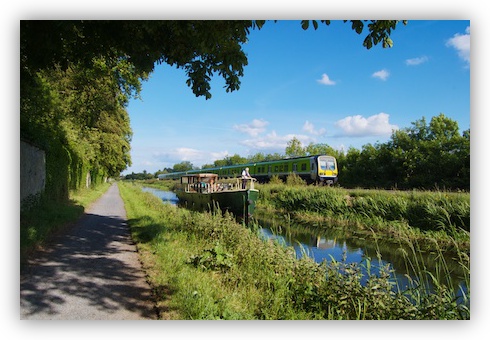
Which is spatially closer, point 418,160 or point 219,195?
point 418,160

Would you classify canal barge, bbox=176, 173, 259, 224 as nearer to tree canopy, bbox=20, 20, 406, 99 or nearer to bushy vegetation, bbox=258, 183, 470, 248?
bushy vegetation, bbox=258, 183, 470, 248

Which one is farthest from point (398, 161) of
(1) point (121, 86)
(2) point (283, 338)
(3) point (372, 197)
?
(2) point (283, 338)

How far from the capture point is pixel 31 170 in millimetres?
7359

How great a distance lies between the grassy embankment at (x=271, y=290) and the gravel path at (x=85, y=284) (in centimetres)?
23

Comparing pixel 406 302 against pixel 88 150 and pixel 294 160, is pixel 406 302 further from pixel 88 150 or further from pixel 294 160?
pixel 294 160

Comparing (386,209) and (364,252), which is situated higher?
(386,209)

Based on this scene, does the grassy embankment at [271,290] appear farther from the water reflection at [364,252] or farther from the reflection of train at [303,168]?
the reflection of train at [303,168]

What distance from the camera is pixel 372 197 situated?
13086 mm

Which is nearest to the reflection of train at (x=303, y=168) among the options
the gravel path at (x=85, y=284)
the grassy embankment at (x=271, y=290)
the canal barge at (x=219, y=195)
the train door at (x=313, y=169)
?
the train door at (x=313, y=169)

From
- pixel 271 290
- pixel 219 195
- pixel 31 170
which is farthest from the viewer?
pixel 219 195

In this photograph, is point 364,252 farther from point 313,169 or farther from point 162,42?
point 313,169

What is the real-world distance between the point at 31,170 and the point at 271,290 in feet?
20.1

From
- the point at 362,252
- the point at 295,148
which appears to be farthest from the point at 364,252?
the point at 295,148

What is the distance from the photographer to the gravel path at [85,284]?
3246mm
